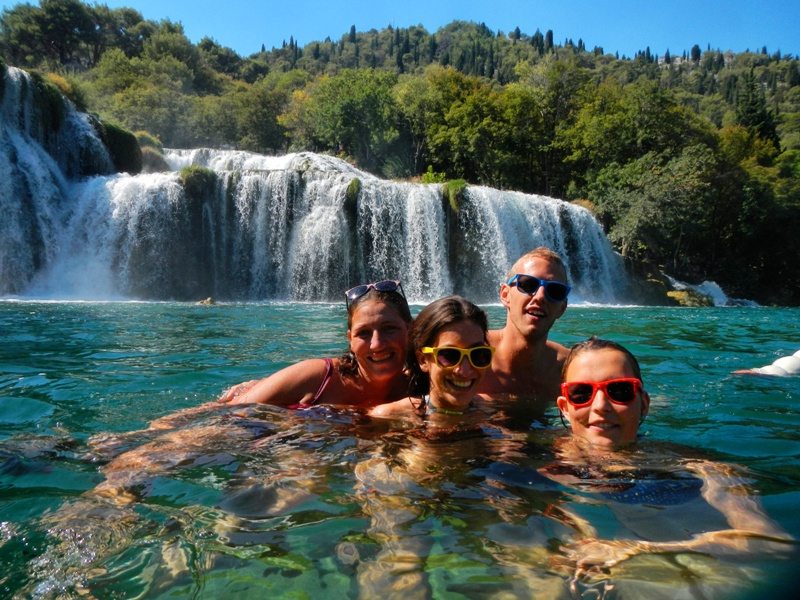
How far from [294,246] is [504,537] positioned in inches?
863

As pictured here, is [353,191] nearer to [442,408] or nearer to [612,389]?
[442,408]

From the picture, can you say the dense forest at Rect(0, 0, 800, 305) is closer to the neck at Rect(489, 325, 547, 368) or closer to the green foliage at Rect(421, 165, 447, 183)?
the green foliage at Rect(421, 165, 447, 183)

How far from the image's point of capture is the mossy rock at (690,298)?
26.3m

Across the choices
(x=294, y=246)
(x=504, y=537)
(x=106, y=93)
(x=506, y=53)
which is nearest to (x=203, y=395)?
(x=504, y=537)

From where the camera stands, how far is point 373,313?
142 inches

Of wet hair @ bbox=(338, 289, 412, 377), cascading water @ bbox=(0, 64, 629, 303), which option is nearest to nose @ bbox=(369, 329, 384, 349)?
wet hair @ bbox=(338, 289, 412, 377)

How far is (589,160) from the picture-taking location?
123ft

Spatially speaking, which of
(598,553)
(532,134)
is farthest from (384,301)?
(532,134)

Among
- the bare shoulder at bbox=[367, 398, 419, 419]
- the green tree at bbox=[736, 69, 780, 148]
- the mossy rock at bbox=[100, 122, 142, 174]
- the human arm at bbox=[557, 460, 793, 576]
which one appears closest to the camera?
the human arm at bbox=[557, 460, 793, 576]

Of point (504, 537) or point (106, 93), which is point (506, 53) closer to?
point (106, 93)

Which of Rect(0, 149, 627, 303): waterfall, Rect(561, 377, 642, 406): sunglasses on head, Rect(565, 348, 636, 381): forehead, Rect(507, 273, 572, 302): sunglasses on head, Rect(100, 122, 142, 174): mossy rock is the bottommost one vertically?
Rect(561, 377, 642, 406): sunglasses on head

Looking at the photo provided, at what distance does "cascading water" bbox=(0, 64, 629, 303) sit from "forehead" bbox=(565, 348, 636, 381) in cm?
2024

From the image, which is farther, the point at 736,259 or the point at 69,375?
the point at 736,259

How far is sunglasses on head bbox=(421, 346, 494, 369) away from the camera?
310 centimetres
